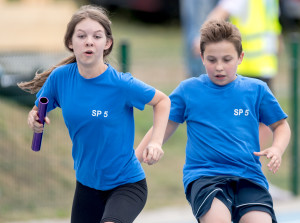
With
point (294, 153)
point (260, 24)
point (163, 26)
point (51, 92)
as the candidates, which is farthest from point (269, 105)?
point (163, 26)

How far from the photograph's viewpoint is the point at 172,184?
8234mm

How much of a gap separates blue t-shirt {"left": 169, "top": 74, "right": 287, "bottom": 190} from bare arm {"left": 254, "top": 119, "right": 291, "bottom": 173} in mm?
65

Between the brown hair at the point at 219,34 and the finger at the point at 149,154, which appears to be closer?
the finger at the point at 149,154

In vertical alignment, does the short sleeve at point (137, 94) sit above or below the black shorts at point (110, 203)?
above

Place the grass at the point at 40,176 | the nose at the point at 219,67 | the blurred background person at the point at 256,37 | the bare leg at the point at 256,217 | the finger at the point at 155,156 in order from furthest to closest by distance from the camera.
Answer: the grass at the point at 40,176
the blurred background person at the point at 256,37
the nose at the point at 219,67
the bare leg at the point at 256,217
the finger at the point at 155,156

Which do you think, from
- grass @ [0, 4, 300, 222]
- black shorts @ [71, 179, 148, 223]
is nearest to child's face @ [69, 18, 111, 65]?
black shorts @ [71, 179, 148, 223]

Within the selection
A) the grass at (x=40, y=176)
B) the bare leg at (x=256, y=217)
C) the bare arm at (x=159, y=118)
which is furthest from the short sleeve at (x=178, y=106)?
the grass at (x=40, y=176)

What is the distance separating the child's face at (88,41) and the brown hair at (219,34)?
610mm

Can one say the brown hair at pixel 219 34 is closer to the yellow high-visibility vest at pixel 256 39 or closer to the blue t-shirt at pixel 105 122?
the blue t-shirt at pixel 105 122

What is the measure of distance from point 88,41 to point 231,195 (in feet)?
4.09

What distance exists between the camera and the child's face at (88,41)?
13.6 feet

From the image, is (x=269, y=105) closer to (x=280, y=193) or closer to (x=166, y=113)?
(x=166, y=113)

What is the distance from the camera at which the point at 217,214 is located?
399 centimetres

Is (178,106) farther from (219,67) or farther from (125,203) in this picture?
(125,203)
